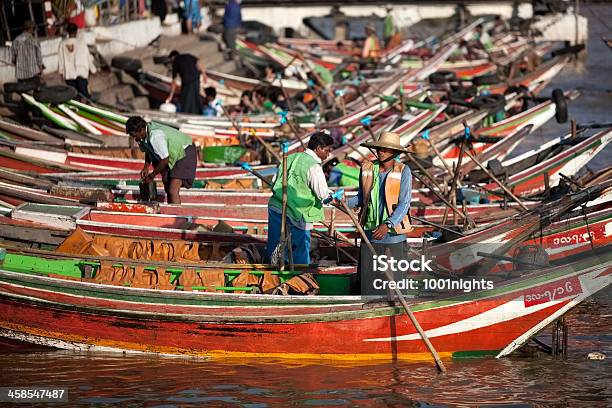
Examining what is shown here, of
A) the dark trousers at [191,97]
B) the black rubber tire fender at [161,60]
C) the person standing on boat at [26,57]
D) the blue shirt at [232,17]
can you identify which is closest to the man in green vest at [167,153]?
the person standing on boat at [26,57]

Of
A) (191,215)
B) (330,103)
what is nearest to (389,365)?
(191,215)

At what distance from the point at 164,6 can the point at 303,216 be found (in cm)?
1788

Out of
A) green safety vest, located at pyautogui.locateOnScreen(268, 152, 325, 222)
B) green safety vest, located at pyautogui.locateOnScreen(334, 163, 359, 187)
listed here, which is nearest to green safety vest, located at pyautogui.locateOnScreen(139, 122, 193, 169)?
green safety vest, located at pyautogui.locateOnScreen(268, 152, 325, 222)

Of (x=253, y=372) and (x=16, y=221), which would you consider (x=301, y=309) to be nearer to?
(x=253, y=372)

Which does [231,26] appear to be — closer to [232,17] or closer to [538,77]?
[232,17]

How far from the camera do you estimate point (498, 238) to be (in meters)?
11.4

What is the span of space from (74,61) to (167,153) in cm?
700

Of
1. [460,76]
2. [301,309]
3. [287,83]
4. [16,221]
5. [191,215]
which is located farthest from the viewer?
[460,76]

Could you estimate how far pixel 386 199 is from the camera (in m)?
9.76

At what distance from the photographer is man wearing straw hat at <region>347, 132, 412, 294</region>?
9.66 metres

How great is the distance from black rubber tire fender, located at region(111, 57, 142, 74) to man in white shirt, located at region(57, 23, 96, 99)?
257cm

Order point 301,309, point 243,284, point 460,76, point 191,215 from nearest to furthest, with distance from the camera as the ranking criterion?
point 301,309
point 243,284
point 191,215
point 460,76

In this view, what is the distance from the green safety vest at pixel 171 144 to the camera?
12.4 metres

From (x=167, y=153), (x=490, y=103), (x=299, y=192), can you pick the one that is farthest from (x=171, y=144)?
(x=490, y=103)
